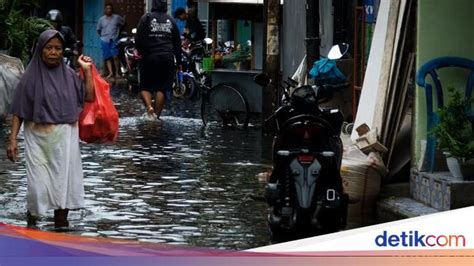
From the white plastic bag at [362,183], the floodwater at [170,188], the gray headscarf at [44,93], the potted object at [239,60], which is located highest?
the gray headscarf at [44,93]

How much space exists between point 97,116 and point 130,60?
18429mm

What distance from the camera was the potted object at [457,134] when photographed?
399 inches

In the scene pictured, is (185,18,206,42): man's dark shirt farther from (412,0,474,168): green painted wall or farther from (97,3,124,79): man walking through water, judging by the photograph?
(412,0,474,168): green painted wall

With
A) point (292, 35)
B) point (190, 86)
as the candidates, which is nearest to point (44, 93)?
point (292, 35)

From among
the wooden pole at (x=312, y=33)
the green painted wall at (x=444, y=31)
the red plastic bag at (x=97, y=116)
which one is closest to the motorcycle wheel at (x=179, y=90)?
the wooden pole at (x=312, y=33)

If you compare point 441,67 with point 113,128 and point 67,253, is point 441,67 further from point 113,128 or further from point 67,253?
point 67,253

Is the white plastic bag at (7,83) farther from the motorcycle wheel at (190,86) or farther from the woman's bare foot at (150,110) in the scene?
the motorcycle wheel at (190,86)

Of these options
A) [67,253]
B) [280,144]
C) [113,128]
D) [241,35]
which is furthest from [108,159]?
[241,35]

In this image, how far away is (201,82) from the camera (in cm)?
2561

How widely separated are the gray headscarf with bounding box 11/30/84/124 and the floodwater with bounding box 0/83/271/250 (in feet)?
3.16

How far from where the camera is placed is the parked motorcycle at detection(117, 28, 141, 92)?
26.8 meters

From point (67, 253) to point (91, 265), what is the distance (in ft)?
0.48

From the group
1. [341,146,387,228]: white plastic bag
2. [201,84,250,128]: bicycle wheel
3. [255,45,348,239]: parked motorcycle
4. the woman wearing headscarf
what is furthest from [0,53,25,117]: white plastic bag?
[201,84,250,128]: bicycle wheel

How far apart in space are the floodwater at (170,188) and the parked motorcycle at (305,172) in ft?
1.15
